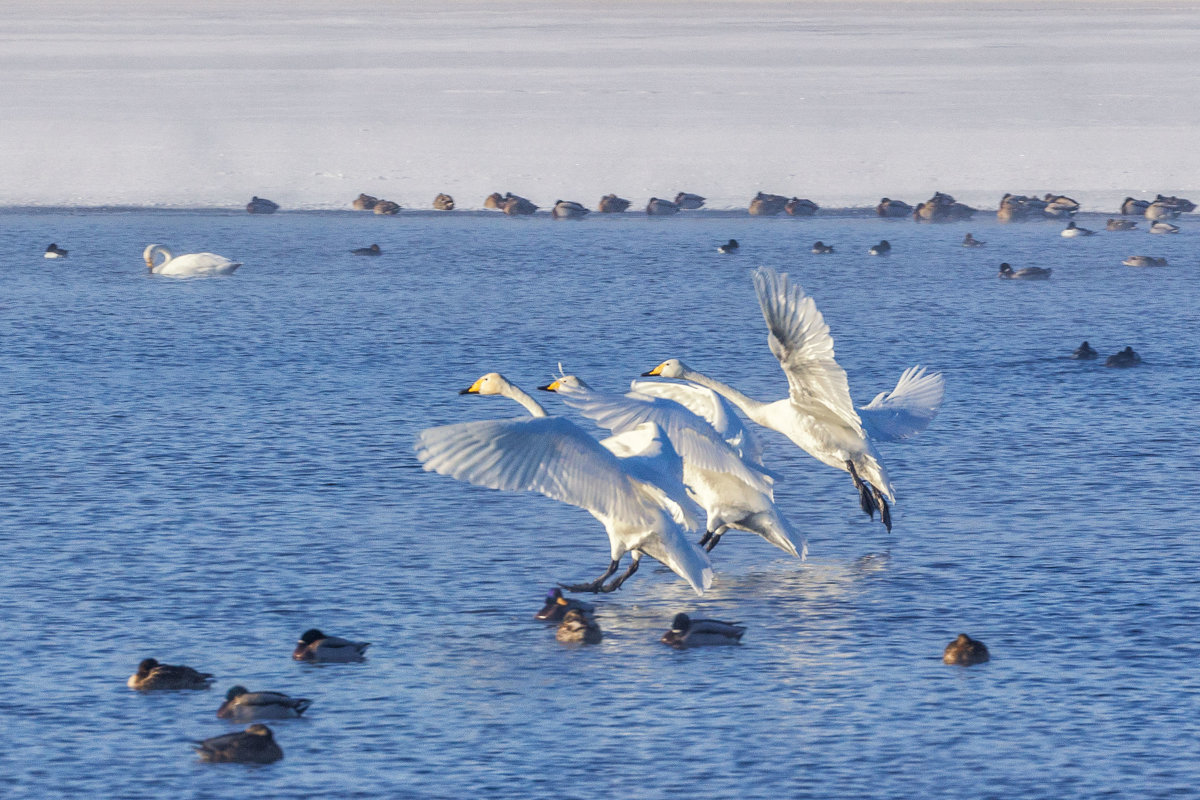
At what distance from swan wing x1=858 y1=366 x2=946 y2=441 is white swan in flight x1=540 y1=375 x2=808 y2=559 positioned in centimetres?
211

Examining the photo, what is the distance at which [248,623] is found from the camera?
12.9m

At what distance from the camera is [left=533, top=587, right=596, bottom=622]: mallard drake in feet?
41.6

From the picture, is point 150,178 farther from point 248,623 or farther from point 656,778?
point 656,778

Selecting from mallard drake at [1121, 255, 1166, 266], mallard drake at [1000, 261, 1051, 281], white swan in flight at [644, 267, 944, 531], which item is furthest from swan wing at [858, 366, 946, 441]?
mallard drake at [1121, 255, 1166, 266]

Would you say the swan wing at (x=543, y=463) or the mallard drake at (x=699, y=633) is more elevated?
the swan wing at (x=543, y=463)

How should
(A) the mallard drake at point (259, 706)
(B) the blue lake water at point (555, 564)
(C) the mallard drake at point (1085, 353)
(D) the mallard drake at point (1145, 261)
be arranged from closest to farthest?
(B) the blue lake water at point (555, 564), (A) the mallard drake at point (259, 706), (C) the mallard drake at point (1085, 353), (D) the mallard drake at point (1145, 261)

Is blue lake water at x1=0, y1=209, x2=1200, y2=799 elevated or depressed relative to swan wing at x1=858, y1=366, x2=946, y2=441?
depressed

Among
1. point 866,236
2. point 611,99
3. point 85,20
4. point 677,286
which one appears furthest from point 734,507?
point 85,20

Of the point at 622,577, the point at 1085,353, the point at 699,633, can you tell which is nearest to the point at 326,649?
the point at 699,633

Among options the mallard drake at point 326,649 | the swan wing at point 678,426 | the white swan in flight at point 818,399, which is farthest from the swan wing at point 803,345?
the mallard drake at point 326,649

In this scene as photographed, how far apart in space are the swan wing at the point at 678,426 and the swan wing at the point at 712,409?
19 cm

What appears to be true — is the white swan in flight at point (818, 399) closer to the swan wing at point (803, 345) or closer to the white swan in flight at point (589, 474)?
the swan wing at point (803, 345)

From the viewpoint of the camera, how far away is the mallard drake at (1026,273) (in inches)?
1177

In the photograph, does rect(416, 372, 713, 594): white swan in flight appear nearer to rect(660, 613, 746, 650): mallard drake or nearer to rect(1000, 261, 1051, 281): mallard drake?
rect(660, 613, 746, 650): mallard drake
